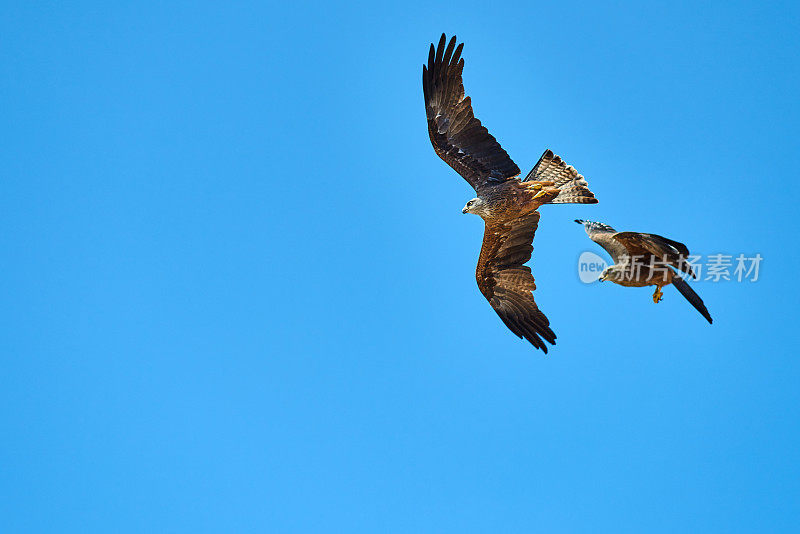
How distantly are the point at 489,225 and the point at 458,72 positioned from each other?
8.51 feet

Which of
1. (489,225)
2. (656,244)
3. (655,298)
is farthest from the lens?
(489,225)

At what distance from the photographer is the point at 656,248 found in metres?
11.0

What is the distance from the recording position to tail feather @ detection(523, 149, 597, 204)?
12.4 meters

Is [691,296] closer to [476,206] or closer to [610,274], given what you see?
[610,274]

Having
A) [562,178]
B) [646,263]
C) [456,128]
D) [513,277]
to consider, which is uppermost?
[456,128]

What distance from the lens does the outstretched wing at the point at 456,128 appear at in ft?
40.4

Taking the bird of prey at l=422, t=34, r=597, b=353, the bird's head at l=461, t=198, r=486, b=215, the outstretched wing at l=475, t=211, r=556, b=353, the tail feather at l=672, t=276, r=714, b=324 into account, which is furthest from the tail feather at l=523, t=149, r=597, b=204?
the tail feather at l=672, t=276, r=714, b=324

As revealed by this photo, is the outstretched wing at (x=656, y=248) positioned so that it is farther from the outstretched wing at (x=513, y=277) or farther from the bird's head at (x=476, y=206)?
the bird's head at (x=476, y=206)

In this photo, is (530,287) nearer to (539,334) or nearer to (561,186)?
(539,334)

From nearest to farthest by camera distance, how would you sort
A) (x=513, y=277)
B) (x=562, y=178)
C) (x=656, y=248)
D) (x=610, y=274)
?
(x=656, y=248) < (x=610, y=274) < (x=562, y=178) < (x=513, y=277)

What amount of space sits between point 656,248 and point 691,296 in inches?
37.6

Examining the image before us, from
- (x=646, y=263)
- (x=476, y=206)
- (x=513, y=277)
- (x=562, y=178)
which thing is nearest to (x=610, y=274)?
(x=646, y=263)

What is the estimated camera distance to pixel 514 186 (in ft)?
40.4

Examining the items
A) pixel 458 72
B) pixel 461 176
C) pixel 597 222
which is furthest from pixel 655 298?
pixel 458 72
